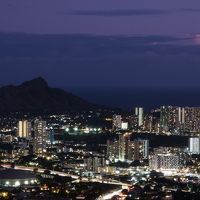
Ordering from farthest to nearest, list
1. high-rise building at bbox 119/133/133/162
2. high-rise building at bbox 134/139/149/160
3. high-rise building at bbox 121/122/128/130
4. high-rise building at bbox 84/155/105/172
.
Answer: high-rise building at bbox 121/122/128/130
high-rise building at bbox 119/133/133/162
high-rise building at bbox 134/139/149/160
high-rise building at bbox 84/155/105/172

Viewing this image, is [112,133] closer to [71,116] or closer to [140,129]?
[140,129]

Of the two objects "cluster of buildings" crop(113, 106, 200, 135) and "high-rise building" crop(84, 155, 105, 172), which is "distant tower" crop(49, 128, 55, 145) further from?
"high-rise building" crop(84, 155, 105, 172)

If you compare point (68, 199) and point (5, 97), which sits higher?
point (5, 97)

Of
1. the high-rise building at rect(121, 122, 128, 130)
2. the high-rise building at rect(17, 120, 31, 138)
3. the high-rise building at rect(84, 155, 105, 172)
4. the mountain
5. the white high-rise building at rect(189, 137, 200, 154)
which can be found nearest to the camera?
the high-rise building at rect(84, 155, 105, 172)

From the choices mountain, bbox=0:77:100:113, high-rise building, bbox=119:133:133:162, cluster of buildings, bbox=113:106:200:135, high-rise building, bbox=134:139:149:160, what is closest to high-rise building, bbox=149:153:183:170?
high-rise building, bbox=134:139:149:160

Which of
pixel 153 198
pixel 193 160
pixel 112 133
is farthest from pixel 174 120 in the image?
pixel 153 198

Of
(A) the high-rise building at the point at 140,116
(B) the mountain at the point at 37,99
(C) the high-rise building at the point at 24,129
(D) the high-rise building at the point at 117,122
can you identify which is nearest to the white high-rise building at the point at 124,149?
(C) the high-rise building at the point at 24,129

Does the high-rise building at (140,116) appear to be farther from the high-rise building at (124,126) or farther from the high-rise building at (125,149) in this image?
the high-rise building at (125,149)
